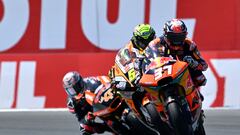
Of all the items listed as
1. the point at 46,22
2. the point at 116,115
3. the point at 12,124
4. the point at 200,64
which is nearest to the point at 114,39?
the point at 46,22

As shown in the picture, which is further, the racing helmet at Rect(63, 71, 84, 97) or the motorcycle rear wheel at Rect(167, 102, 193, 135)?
the racing helmet at Rect(63, 71, 84, 97)

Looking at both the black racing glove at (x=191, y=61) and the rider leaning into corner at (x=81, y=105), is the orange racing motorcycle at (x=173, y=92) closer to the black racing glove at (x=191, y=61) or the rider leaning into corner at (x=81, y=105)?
the black racing glove at (x=191, y=61)

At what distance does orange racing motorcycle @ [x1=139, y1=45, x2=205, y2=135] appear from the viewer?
22.0 ft

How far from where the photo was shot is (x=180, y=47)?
7527 millimetres

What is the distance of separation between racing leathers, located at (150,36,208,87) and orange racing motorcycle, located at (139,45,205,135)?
33 centimetres

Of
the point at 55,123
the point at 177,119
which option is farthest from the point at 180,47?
the point at 55,123

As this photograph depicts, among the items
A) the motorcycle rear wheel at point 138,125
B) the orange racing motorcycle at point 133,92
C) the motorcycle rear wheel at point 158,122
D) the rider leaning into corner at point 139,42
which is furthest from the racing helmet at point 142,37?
the motorcycle rear wheel at point 158,122

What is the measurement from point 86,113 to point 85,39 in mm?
4973

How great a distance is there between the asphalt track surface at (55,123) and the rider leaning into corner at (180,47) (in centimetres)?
233

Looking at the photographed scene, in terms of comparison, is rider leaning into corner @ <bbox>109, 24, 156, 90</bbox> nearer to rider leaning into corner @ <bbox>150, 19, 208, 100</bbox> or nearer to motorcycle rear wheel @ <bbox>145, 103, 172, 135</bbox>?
rider leaning into corner @ <bbox>150, 19, 208, 100</bbox>

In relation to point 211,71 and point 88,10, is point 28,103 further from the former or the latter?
point 211,71

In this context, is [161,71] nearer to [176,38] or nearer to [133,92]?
[176,38]

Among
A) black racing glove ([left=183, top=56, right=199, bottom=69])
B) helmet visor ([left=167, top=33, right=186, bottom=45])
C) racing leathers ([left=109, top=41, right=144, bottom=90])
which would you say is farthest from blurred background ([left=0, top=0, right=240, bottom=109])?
helmet visor ([left=167, top=33, right=186, bottom=45])

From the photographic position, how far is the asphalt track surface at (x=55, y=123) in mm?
10297
